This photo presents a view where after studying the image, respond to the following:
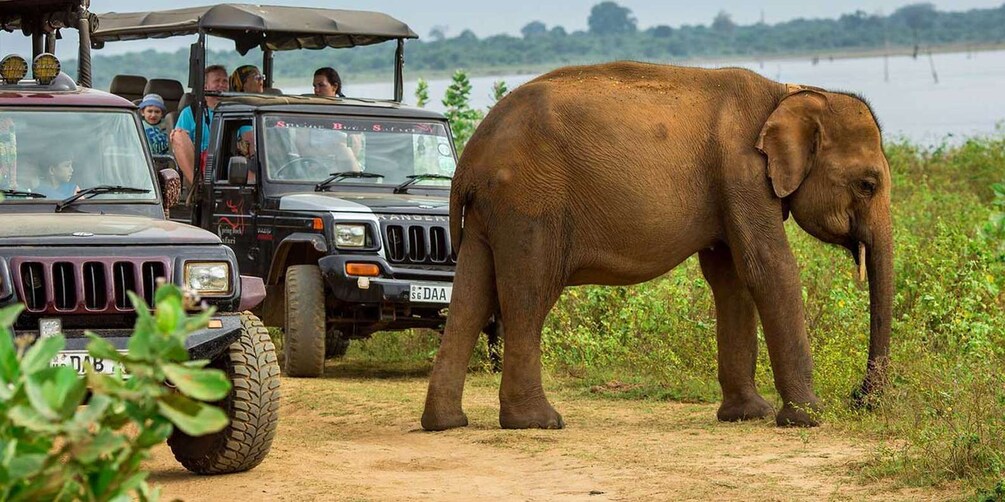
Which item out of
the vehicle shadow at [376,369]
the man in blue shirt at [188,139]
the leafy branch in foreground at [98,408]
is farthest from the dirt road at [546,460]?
the leafy branch in foreground at [98,408]

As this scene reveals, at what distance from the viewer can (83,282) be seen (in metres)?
7.03

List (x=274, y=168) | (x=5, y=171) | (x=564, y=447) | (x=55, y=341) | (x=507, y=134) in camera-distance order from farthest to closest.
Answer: (x=274, y=168), (x=507, y=134), (x=564, y=447), (x=5, y=171), (x=55, y=341)

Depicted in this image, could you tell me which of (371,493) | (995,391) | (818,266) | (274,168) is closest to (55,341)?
(371,493)

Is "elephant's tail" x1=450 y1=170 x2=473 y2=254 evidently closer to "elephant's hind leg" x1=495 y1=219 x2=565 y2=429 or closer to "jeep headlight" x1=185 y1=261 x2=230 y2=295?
"elephant's hind leg" x1=495 y1=219 x2=565 y2=429

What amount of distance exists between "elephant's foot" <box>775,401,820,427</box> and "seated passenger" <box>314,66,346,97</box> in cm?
644

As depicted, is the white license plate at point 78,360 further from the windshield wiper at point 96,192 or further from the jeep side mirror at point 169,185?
the jeep side mirror at point 169,185

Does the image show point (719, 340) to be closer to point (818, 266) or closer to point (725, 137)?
point (725, 137)

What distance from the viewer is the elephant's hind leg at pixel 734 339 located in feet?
32.4

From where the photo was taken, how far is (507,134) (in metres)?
9.35

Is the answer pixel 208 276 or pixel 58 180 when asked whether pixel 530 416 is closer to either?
pixel 208 276

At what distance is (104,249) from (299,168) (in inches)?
219

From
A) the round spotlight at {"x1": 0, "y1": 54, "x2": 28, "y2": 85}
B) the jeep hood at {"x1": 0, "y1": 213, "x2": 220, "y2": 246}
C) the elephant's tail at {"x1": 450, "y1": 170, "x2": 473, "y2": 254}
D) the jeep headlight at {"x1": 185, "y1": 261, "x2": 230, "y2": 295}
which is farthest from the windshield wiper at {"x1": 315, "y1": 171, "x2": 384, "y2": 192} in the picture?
the jeep headlight at {"x1": 185, "y1": 261, "x2": 230, "y2": 295}

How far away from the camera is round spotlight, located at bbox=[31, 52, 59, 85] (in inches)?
348

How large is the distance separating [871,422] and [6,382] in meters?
6.31
